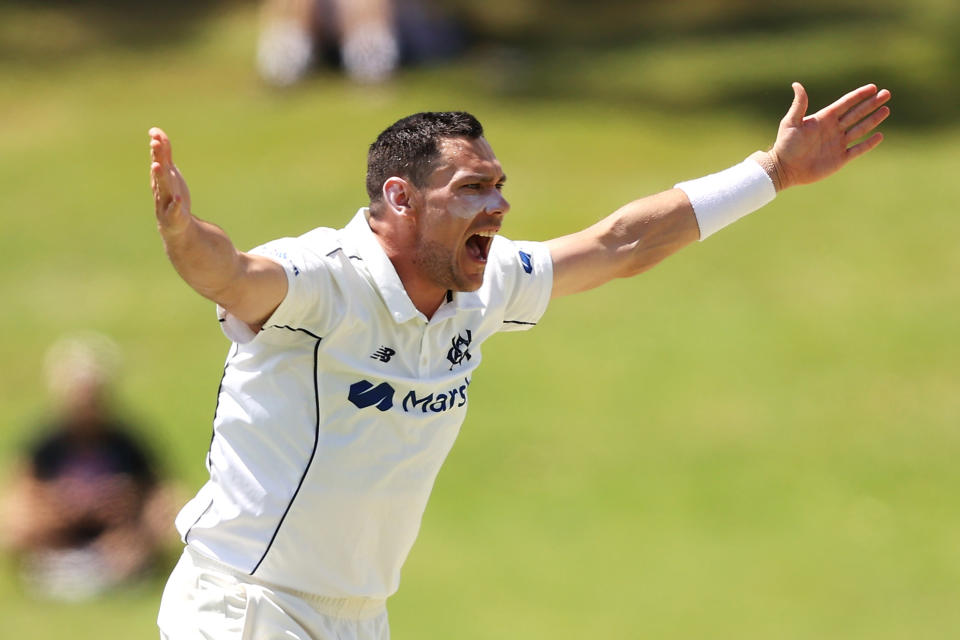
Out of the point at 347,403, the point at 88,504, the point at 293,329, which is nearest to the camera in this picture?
the point at 293,329

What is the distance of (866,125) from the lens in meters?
5.25

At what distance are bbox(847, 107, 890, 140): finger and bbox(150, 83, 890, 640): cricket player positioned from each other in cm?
136

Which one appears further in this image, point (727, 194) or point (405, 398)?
point (727, 194)

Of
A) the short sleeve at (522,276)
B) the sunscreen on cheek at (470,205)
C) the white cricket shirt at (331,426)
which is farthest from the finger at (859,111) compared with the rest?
the white cricket shirt at (331,426)

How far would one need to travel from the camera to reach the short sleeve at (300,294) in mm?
4078

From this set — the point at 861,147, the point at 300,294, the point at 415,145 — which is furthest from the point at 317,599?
the point at 861,147

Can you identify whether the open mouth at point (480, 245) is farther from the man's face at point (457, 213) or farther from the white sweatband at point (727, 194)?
the white sweatband at point (727, 194)

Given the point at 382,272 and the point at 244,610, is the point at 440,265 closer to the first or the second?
the point at 382,272

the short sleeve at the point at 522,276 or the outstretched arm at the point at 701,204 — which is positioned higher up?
the outstretched arm at the point at 701,204

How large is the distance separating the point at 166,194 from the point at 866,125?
2.56 m

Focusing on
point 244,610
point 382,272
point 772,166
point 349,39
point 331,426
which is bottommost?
point 244,610

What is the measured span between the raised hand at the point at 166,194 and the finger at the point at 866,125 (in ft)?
7.93

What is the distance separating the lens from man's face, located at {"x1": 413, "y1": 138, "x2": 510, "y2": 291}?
4383 mm

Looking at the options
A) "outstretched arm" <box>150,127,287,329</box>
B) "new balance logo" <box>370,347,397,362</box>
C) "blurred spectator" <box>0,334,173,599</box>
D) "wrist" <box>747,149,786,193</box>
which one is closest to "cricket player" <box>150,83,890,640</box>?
"new balance logo" <box>370,347,397,362</box>
